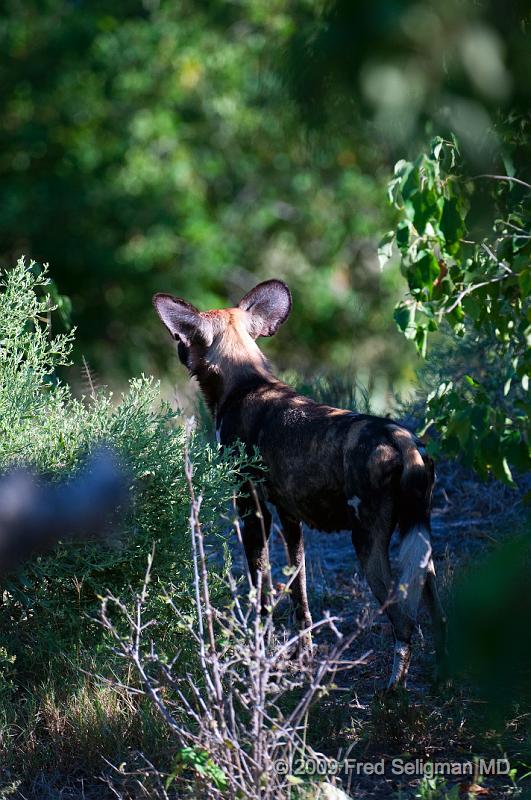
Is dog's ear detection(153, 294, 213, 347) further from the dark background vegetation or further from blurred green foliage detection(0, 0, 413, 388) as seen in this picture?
blurred green foliage detection(0, 0, 413, 388)

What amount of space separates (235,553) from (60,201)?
8.65 metres

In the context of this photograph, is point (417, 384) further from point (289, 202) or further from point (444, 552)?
point (289, 202)

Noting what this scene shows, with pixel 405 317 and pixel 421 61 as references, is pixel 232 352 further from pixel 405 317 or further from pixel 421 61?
pixel 421 61

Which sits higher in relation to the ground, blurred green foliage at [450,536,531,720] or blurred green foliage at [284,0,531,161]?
blurred green foliage at [284,0,531,161]

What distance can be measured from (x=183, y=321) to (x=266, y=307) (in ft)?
1.74

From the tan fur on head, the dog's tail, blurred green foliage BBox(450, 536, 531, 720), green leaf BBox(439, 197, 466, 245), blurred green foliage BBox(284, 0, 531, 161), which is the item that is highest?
blurred green foliage BBox(284, 0, 531, 161)

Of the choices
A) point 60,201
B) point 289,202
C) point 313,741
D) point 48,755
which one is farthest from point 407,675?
point 289,202

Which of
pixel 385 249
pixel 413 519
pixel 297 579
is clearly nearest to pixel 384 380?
pixel 297 579

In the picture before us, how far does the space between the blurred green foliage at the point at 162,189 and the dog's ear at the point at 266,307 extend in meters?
7.85

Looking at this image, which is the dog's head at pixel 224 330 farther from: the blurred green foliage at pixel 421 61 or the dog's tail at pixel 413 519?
the blurred green foliage at pixel 421 61

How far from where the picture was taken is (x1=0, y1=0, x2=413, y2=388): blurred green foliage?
1367 cm

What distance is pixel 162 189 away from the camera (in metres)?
13.8

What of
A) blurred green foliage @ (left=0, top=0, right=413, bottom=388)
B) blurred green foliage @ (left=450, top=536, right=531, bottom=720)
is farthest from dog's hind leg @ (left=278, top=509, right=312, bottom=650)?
blurred green foliage @ (left=0, top=0, right=413, bottom=388)

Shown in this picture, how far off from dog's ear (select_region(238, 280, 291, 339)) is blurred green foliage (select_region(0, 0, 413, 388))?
25.7 feet
